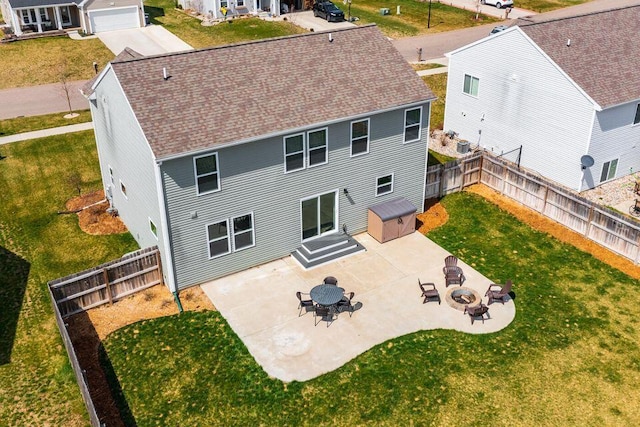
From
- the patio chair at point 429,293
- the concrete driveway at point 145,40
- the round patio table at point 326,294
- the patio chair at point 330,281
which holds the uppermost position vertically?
the concrete driveway at point 145,40

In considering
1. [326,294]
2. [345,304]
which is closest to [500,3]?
[345,304]

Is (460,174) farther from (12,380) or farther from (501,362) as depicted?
(12,380)

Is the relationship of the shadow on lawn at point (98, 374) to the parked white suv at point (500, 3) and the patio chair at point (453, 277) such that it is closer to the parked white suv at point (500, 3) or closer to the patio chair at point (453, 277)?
the patio chair at point (453, 277)

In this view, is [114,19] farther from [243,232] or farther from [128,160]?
[243,232]

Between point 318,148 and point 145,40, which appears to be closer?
point 318,148

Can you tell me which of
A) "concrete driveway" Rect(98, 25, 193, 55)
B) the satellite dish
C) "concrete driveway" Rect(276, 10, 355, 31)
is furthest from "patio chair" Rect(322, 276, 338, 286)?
"concrete driveway" Rect(276, 10, 355, 31)

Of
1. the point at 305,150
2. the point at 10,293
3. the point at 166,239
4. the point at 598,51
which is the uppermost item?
the point at 598,51

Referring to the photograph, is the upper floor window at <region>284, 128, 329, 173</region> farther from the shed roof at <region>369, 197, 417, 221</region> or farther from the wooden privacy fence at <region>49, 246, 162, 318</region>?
the wooden privacy fence at <region>49, 246, 162, 318</region>

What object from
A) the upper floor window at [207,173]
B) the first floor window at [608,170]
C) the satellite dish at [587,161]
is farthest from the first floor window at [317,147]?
the first floor window at [608,170]
